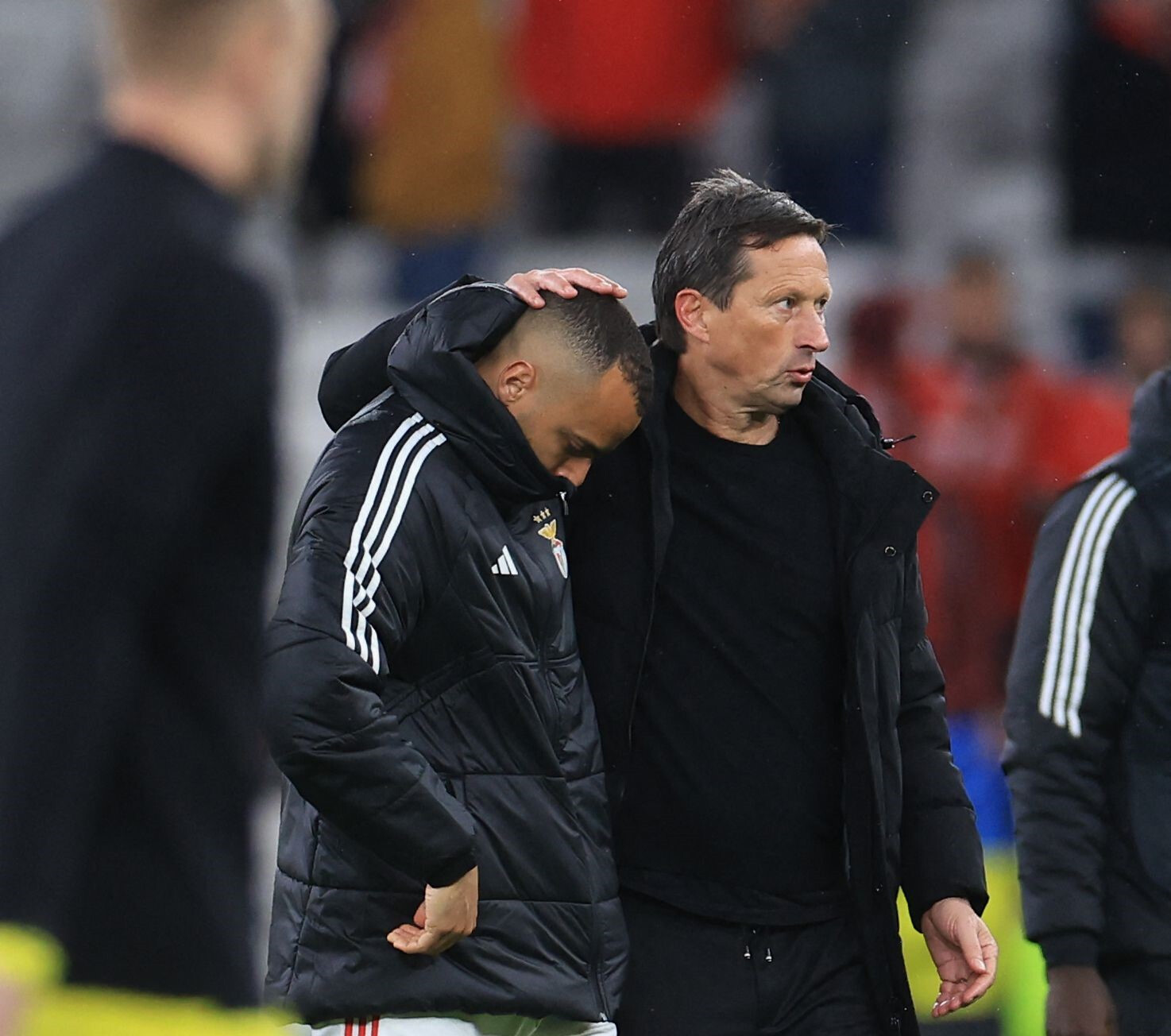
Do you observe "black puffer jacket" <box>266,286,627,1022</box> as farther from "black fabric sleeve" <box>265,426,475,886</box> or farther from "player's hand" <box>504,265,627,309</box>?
"player's hand" <box>504,265,627,309</box>

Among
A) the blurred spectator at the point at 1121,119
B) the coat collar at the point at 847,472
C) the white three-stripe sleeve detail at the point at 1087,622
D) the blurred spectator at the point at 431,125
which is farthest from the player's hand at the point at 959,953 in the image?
the blurred spectator at the point at 1121,119

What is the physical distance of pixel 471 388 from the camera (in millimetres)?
2900

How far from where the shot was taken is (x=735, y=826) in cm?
323

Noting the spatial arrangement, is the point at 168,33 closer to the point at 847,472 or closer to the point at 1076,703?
the point at 847,472

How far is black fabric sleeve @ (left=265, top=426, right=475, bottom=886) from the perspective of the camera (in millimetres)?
2623

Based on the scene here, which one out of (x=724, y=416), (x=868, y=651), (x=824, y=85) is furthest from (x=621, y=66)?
(x=868, y=651)

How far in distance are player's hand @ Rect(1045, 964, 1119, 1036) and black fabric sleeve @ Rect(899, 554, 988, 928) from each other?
204 mm

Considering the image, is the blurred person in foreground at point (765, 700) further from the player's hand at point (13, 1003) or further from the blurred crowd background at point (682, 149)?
the blurred crowd background at point (682, 149)

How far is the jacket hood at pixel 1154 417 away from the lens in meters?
3.54

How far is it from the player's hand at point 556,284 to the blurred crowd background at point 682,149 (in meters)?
4.39

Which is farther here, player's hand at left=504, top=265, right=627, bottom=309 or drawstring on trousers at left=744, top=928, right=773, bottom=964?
drawstring on trousers at left=744, top=928, right=773, bottom=964

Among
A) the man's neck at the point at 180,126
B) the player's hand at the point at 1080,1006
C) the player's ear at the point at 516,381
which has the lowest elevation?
the player's hand at the point at 1080,1006

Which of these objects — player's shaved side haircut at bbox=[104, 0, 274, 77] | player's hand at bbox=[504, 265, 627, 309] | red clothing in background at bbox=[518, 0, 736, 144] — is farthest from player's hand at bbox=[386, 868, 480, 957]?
red clothing in background at bbox=[518, 0, 736, 144]

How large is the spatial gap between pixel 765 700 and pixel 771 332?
61cm
